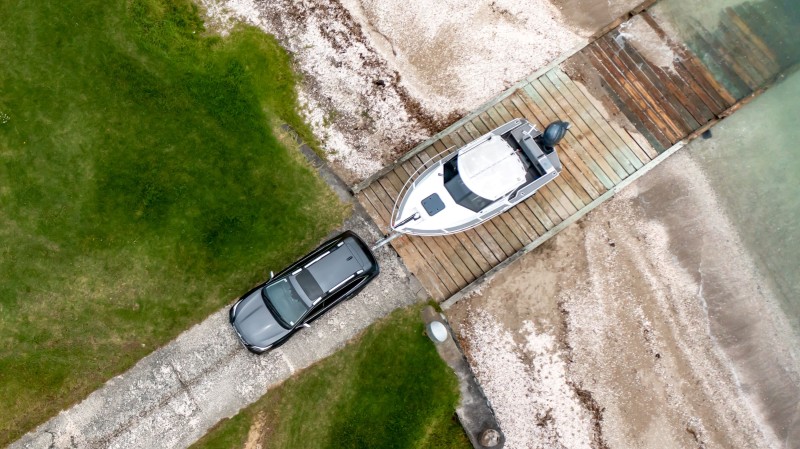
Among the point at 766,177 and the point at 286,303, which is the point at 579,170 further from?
the point at 286,303

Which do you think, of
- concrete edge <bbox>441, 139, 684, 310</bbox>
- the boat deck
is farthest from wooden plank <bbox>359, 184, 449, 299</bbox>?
concrete edge <bbox>441, 139, 684, 310</bbox>

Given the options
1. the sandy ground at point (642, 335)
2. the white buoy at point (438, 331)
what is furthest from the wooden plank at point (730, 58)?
the white buoy at point (438, 331)

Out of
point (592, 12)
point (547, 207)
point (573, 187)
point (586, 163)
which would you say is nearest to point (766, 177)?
point (586, 163)

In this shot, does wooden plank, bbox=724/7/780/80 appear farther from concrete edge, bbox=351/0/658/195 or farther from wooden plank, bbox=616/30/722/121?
concrete edge, bbox=351/0/658/195

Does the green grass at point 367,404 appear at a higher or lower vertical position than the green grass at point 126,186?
lower

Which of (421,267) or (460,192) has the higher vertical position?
(460,192)

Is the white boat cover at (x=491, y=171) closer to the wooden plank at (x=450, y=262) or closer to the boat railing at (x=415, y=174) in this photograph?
the boat railing at (x=415, y=174)
